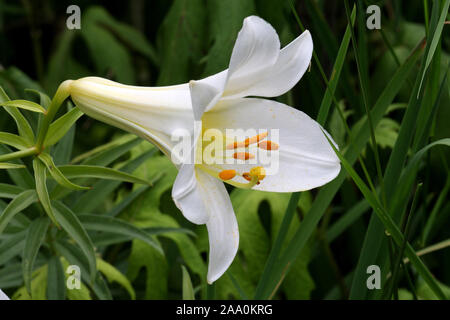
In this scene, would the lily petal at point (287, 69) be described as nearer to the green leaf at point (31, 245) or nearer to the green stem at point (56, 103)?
the green stem at point (56, 103)

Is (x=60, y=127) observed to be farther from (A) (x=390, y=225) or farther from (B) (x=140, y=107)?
(A) (x=390, y=225)

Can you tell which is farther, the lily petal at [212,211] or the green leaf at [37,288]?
the green leaf at [37,288]

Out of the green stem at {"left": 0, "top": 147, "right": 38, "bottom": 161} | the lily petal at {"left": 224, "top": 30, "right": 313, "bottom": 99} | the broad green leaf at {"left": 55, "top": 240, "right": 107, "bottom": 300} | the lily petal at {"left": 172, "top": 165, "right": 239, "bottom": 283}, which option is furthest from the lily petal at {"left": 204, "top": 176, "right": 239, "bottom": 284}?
the broad green leaf at {"left": 55, "top": 240, "right": 107, "bottom": 300}

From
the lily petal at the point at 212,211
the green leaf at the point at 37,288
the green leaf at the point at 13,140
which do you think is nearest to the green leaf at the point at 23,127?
the green leaf at the point at 13,140

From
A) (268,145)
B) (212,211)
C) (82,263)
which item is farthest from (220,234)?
(82,263)

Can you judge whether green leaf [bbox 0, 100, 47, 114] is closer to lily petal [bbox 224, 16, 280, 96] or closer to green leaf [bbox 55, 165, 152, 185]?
green leaf [bbox 55, 165, 152, 185]
